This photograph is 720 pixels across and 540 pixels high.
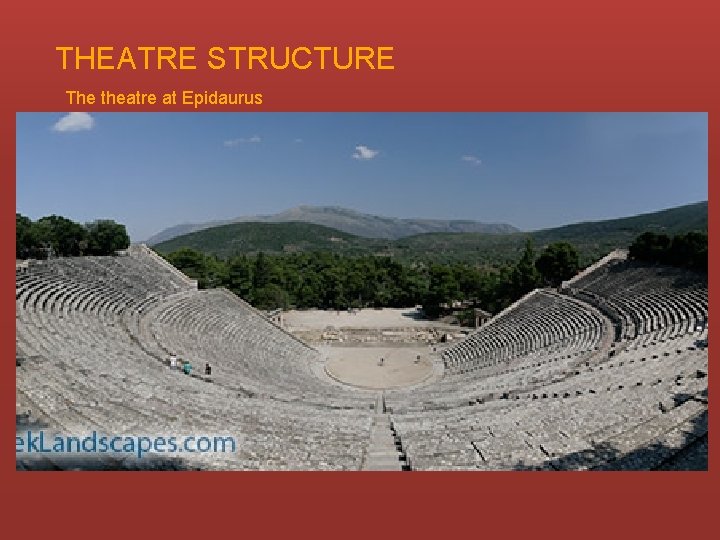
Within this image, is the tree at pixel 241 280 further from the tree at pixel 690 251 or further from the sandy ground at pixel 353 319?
the tree at pixel 690 251

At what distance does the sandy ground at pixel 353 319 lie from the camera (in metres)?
40.2

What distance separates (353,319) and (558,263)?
18.2 meters

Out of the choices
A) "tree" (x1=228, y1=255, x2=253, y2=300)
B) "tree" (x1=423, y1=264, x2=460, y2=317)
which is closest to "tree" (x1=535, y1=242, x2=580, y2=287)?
"tree" (x1=423, y1=264, x2=460, y2=317)

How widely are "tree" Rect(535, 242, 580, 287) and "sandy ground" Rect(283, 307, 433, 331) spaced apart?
10583 millimetres

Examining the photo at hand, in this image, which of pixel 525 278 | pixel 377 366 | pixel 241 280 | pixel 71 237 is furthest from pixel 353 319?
pixel 71 237

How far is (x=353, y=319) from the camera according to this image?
42.9 m

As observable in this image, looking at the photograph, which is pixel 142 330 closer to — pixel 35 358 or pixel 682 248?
pixel 35 358

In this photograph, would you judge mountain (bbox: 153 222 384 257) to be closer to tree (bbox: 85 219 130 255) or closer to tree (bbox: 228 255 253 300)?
tree (bbox: 228 255 253 300)

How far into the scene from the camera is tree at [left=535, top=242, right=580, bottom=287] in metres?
38.2

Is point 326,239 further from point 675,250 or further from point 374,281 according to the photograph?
point 675,250

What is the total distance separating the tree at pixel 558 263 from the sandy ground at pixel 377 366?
14363mm

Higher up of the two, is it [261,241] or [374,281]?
[261,241]

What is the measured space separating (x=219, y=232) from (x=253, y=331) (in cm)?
15934

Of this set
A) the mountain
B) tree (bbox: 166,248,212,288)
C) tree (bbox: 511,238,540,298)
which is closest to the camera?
tree (bbox: 511,238,540,298)
